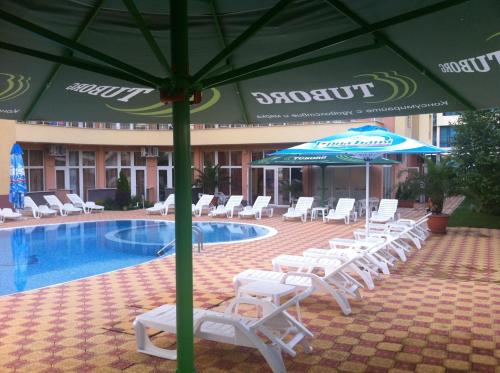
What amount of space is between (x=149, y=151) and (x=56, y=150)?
4.57 m

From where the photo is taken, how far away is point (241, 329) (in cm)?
372

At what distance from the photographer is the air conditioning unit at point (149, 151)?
2466 centimetres

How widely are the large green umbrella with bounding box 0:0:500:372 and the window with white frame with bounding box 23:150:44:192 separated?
1854 centimetres

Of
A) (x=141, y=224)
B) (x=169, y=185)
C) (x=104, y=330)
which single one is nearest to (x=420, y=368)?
(x=104, y=330)

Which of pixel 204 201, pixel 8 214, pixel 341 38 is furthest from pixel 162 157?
pixel 341 38

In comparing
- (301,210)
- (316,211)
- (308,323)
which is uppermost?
(301,210)

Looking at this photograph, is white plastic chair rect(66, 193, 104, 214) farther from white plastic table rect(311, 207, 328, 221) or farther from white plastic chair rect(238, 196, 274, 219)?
white plastic table rect(311, 207, 328, 221)

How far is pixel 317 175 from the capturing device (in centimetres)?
2209

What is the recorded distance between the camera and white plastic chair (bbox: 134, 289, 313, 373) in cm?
372

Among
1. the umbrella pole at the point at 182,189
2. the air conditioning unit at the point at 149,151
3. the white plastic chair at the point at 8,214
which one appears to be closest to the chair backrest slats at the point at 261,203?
the air conditioning unit at the point at 149,151

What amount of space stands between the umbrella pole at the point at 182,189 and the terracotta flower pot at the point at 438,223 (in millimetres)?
10956

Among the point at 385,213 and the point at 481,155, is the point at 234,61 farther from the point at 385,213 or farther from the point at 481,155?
the point at 481,155

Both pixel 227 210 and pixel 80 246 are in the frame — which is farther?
pixel 227 210

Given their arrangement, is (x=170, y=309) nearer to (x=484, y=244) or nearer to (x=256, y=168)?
(x=484, y=244)
